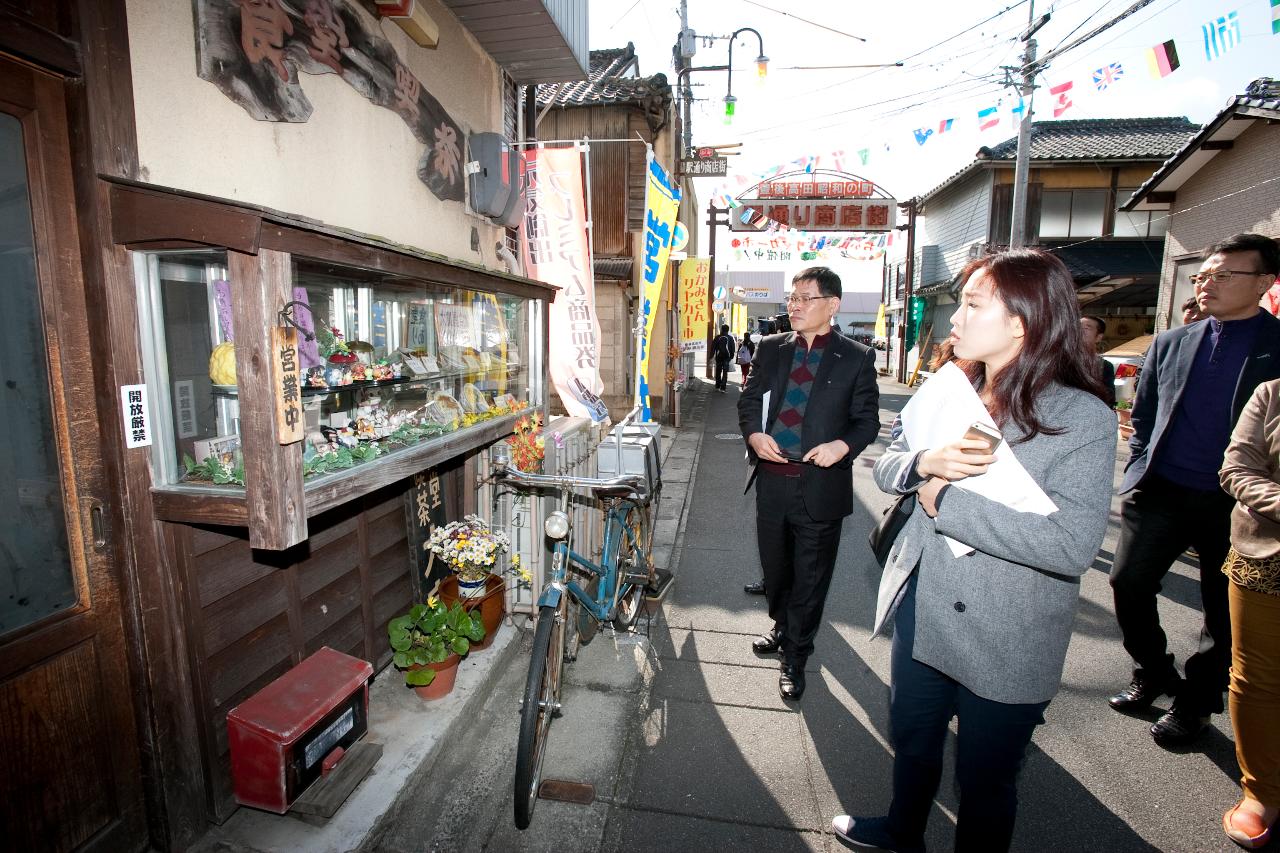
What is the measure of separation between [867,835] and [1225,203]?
11.8 m

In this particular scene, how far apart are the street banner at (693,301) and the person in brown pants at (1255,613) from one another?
11.8 meters

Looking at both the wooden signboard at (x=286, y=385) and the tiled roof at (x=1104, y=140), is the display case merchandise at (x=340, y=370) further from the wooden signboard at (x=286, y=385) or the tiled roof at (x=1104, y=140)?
the tiled roof at (x=1104, y=140)

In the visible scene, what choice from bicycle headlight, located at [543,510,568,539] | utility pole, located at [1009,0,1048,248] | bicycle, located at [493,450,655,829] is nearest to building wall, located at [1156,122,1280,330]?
utility pole, located at [1009,0,1048,248]

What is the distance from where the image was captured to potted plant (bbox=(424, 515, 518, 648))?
413 centimetres

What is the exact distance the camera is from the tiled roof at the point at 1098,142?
20.0 metres

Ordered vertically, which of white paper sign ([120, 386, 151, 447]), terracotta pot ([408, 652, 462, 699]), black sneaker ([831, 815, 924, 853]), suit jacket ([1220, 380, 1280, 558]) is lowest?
black sneaker ([831, 815, 924, 853])

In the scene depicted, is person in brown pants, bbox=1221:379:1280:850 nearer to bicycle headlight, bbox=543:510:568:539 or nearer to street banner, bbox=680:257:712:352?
bicycle headlight, bbox=543:510:568:539

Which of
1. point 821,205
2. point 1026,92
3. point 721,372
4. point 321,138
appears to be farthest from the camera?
point 721,372

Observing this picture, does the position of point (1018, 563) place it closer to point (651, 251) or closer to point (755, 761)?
point (755, 761)

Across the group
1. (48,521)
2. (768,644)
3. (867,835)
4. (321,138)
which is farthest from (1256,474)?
(48,521)

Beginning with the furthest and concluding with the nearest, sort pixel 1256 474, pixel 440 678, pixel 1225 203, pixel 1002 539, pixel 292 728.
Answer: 1. pixel 1225 203
2. pixel 440 678
3. pixel 292 728
4. pixel 1256 474
5. pixel 1002 539

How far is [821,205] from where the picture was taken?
18062 mm

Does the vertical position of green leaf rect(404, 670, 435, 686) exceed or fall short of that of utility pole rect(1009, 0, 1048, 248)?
it falls short

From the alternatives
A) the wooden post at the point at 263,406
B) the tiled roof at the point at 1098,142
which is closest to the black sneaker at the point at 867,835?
the wooden post at the point at 263,406
